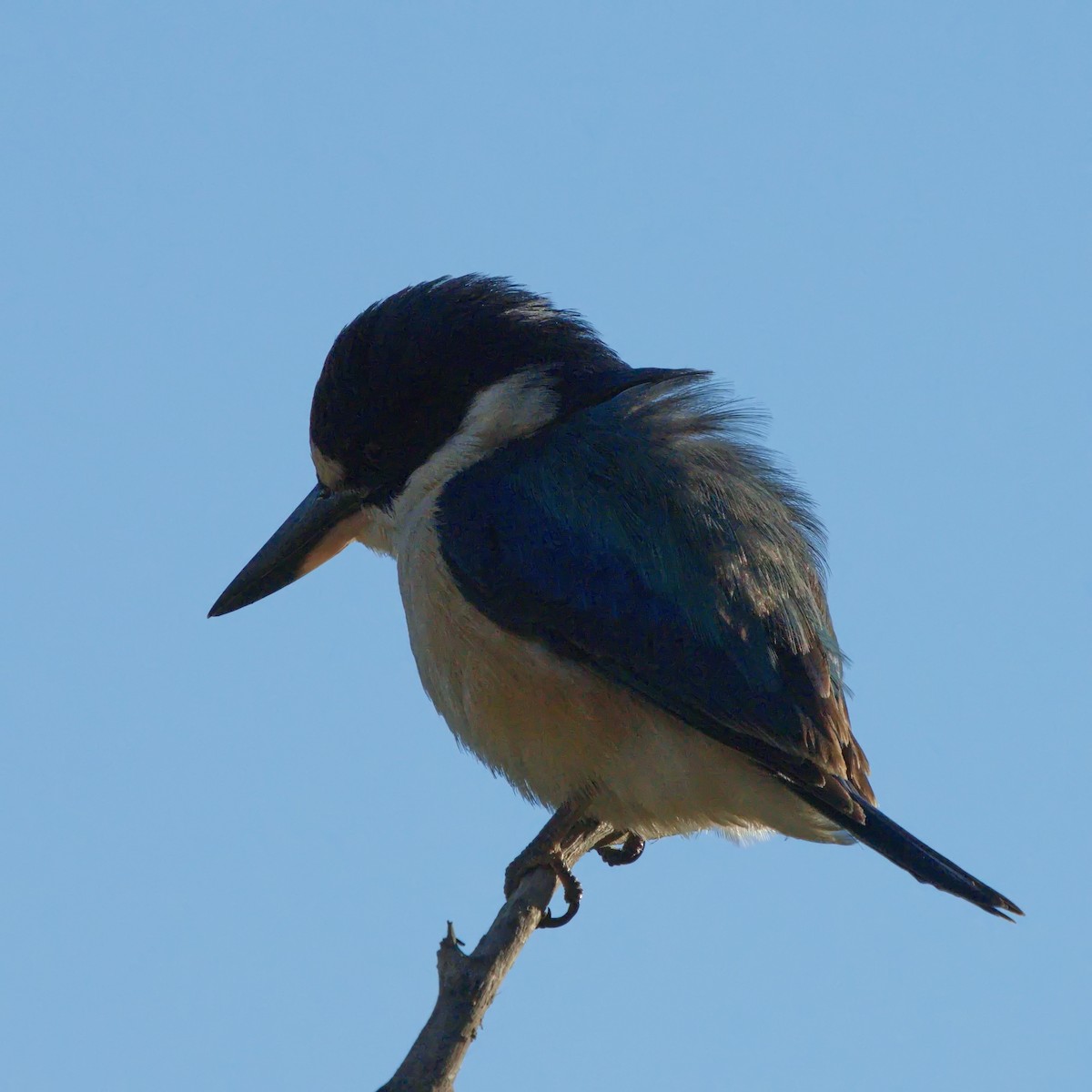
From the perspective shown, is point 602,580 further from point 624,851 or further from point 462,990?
point 462,990

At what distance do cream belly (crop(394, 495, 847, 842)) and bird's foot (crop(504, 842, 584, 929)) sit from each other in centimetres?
20

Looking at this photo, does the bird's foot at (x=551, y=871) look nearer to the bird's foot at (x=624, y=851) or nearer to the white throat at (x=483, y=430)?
the bird's foot at (x=624, y=851)

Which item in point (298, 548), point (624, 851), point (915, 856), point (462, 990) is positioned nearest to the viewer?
point (462, 990)

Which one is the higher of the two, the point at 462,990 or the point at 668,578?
the point at 668,578

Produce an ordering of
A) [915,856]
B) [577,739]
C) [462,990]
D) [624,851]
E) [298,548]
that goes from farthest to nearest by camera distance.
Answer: [298,548], [624,851], [577,739], [915,856], [462,990]

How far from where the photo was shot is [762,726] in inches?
173

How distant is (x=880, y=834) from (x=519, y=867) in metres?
0.95

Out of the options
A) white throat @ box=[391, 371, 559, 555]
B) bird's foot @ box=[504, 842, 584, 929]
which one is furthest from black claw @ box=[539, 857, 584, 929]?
Answer: white throat @ box=[391, 371, 559, 555]

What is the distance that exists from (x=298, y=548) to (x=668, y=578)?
4.89 feet

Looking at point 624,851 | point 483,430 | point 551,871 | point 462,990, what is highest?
point 483,430

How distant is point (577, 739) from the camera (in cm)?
458

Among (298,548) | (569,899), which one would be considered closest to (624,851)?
(569,899)

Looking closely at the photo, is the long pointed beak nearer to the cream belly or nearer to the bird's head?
the bird's head

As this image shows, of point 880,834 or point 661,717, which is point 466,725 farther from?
point 880,834
